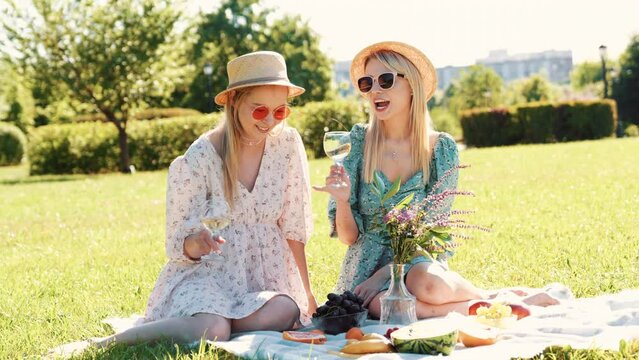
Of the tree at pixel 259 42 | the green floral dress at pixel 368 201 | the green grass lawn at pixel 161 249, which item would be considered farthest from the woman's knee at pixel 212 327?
the tree at pixel 259 42

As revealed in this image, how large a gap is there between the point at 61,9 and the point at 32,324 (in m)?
22.2

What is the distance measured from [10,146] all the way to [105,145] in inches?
515

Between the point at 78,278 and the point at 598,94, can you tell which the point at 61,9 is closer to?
the point at 78,278

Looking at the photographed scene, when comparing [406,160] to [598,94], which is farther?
[598,94]

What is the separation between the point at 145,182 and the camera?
64.6 ft

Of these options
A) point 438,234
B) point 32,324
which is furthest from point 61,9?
point 438,234

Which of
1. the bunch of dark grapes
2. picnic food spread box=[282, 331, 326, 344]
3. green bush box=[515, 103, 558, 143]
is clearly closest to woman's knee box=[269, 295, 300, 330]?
the bunch of dark grapes

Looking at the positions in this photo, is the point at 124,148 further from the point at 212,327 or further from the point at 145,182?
the point at 212,327

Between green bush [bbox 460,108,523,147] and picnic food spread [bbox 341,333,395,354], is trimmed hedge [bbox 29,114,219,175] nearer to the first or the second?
green bush [bbox 460,108,523,147]

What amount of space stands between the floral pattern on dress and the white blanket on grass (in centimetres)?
34

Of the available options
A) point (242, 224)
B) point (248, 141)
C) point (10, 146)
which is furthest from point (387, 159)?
point (10, 146)

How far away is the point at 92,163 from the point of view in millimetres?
28156

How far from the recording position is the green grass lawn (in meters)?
5.71

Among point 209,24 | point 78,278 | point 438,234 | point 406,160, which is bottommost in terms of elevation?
point 78,278
